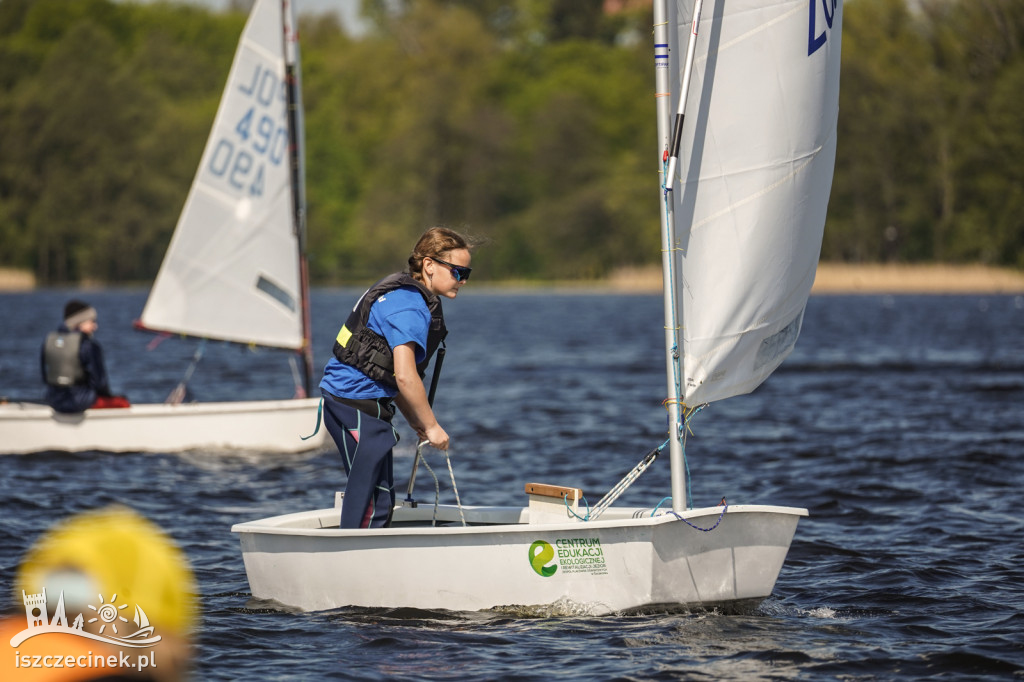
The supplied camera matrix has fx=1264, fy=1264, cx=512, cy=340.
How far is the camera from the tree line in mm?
67812

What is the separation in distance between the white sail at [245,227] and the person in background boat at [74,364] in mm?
2471

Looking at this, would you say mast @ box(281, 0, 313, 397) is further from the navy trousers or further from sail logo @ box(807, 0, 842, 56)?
sail logo @ box(807, 0, 842, 56)

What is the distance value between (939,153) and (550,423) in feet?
188

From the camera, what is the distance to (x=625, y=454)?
13844mm

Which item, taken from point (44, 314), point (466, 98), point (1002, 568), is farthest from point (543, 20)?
point (1002, 568)

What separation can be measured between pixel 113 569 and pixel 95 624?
16cm

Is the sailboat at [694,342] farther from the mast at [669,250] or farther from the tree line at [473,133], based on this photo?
the tree line at [473,133]

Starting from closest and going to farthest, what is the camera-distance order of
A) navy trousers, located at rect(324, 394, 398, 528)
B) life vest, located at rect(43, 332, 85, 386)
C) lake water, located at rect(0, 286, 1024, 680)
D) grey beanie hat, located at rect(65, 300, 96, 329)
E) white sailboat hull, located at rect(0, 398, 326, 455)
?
lake water, located at rect(0, 286, 1024, 680)
navy trousers, located at rect(324, 394, 398, 528)
life vest, located at rect(43, 332, 85, 386)
grey beanie hat, located at rect(65, 300, 96, 329)
white sailboat hull, located at rect(0, 398, 326, 455)

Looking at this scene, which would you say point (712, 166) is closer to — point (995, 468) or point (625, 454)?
point (995, 468)

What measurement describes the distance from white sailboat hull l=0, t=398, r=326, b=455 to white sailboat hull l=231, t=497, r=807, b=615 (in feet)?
20.8

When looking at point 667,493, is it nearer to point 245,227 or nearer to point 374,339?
point 374,339

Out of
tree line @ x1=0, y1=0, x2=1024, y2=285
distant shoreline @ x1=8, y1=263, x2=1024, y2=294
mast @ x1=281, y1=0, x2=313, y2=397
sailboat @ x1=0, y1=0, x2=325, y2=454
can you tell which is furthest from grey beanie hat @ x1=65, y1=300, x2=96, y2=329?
tree line @ x1=0, y1=0, x2=1024, y2=285

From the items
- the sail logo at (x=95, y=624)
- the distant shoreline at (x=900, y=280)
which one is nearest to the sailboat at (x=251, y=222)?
the sail logo at (x=95, y=624)

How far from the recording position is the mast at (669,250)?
6205 millimetres
